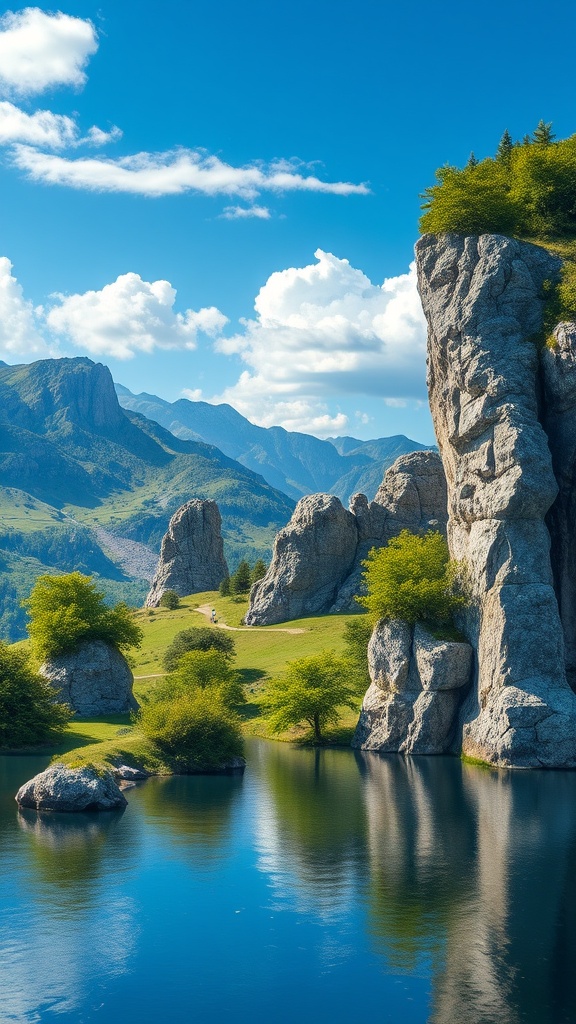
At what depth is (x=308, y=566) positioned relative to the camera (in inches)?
5089

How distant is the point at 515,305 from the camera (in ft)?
254

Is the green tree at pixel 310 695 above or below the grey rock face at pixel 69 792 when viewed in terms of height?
above

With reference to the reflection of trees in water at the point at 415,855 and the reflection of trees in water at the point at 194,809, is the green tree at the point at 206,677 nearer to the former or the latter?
the reflection of trees in water at the point at 194,809

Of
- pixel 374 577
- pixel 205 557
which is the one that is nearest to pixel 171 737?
pixel 374 577

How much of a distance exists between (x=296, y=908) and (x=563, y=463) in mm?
48873

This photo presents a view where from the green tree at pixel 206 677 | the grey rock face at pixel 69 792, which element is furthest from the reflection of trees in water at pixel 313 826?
the green tree at pixel 206 677

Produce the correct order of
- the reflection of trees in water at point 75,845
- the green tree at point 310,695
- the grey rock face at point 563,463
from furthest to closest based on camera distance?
1. the green tree at point 310,695
2. the grey rock face at point 563,463
3. the reflection of trees in water at point 75,845

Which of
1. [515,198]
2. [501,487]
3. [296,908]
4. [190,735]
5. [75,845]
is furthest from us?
[515,198]

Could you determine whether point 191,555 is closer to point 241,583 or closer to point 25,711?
point 241,583

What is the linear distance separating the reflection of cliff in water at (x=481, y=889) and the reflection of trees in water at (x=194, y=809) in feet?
26.2

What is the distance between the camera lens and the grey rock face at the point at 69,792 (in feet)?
170

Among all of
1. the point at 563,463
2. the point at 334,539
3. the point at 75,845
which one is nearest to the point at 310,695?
the point at 563,463

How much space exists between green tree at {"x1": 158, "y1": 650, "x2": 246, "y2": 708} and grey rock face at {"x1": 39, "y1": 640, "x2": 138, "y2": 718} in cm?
526

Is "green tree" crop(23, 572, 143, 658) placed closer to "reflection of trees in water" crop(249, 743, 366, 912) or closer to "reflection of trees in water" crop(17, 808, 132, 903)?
"reflection of trees in water" crop(249, 743, 366, 912)
